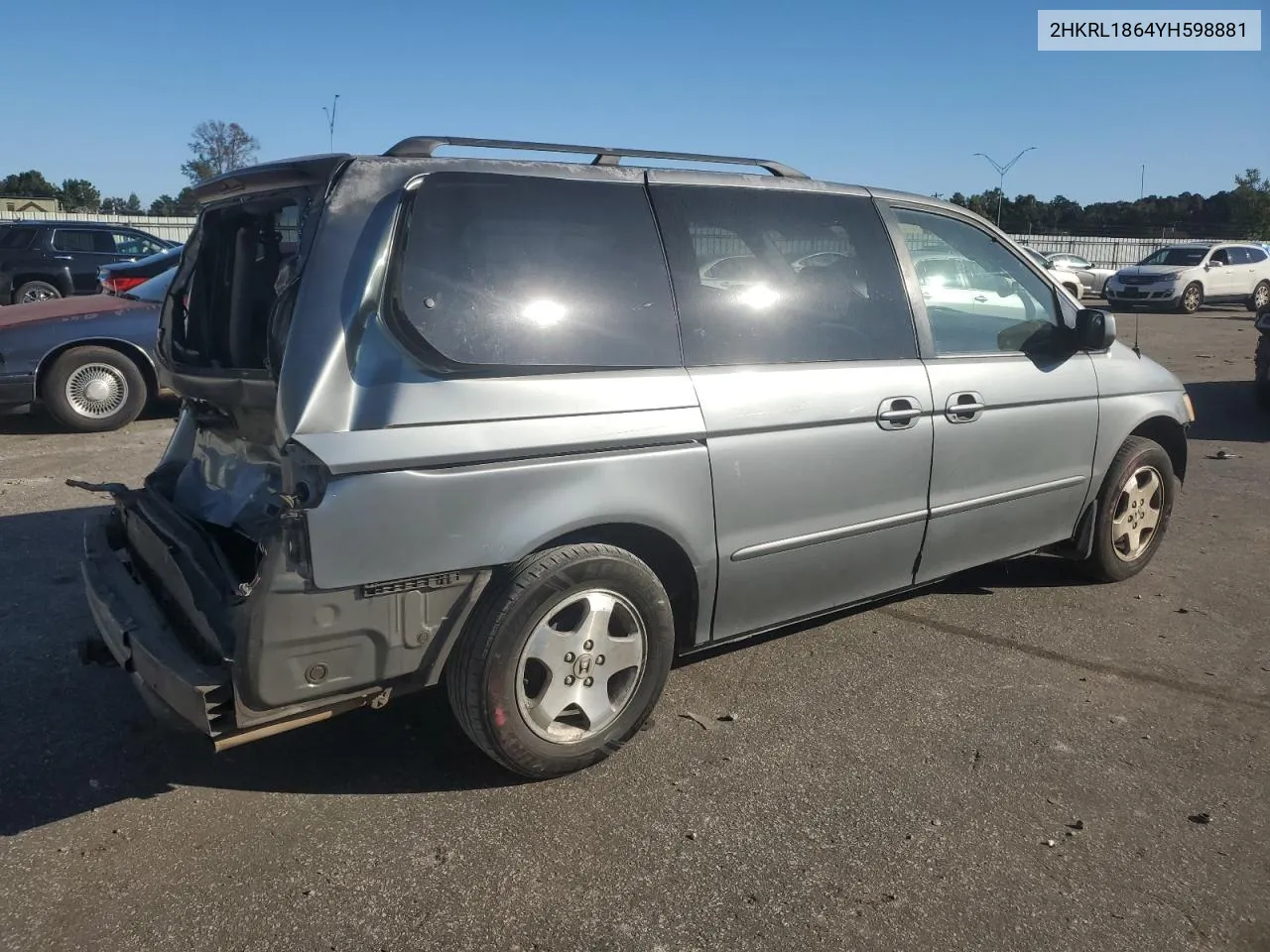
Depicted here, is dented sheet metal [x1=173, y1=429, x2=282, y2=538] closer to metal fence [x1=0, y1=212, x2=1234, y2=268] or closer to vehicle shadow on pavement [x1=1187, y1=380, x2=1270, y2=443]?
vehicle shadow on pavement [x1=1187, y1=380, x2=1270, y2=443]

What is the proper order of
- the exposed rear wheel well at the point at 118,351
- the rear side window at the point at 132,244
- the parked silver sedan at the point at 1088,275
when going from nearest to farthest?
the exposed rear wheel well at the point at 118,351 → the rear side window at the point at 132,244 → the parked silver sedan at the point at 1088,275

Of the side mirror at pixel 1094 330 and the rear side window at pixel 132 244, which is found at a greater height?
the rear side window at pixel 132 244

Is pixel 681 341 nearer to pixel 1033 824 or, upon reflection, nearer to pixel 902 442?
pixel 902 442

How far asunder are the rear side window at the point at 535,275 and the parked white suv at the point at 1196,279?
81.4 feet

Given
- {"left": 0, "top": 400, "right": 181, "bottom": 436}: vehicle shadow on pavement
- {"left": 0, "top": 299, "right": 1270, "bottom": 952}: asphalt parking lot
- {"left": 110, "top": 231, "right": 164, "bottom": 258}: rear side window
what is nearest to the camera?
{"left": 0, "top": 299, "right": 1270, "bottom": 952}: asphalt parking lot

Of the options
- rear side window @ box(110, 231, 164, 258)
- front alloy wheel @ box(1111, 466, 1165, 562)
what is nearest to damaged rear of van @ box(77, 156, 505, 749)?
front alloy wheel @ box(1111, 466, 1165, 562)

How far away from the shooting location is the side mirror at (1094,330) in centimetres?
457

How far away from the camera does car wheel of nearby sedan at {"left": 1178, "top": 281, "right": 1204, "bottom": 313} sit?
24688mm

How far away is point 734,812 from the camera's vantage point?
310cm

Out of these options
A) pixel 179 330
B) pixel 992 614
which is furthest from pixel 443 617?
pixel 992 614

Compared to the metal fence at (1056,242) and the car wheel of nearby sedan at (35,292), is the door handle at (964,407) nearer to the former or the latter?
the car wheel of nearby sedan at (35,292)

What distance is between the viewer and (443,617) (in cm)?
293

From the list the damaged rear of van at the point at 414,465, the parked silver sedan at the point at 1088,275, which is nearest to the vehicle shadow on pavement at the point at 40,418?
the damaged rear of van at the point at 414,465

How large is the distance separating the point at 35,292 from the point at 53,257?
27.5 inches
